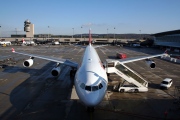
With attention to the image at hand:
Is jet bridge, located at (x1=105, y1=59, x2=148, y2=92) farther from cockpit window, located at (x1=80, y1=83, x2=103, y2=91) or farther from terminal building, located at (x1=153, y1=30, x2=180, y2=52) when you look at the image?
terminal building, located at (x1=153, y1=30, x2=180, y2=52)

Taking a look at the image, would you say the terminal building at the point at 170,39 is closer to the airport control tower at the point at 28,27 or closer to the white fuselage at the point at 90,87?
the white fuselage at the point at 90,87

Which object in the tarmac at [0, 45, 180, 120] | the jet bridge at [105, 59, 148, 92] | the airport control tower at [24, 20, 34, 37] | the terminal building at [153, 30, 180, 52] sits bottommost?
the tarmac at [0, 45, 180, 120]

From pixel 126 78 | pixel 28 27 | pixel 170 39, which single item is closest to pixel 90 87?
pixel 126 78

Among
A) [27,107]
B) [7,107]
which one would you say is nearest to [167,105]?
[27,107]

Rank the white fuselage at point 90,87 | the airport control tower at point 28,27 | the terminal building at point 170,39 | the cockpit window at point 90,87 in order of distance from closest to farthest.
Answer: the white fuselage at point 90,87 → the cockpit window at point 90,87 → the terminal building at point 170,39 → the airport control tower at point 28,27

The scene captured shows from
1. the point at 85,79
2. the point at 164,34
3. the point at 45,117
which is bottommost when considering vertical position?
the point at 45,117

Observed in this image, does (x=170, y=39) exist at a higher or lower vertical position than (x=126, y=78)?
higher

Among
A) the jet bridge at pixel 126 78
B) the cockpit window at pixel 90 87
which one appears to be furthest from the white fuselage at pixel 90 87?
the jet bridge at pixel 126 78

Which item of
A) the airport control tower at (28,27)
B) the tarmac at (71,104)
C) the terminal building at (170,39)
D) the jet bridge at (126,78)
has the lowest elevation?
the tarmac at (71,104)

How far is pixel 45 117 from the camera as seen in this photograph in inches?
622

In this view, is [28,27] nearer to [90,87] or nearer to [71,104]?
[71,104]

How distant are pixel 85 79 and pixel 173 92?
44.2 ft

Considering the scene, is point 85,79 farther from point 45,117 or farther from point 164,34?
point 164,34

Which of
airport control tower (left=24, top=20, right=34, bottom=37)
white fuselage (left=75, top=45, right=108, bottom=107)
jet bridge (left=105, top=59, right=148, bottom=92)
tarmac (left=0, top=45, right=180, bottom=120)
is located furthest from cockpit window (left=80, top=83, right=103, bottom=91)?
airport control tower (left=24, top=20, right=34, bottom=37)
